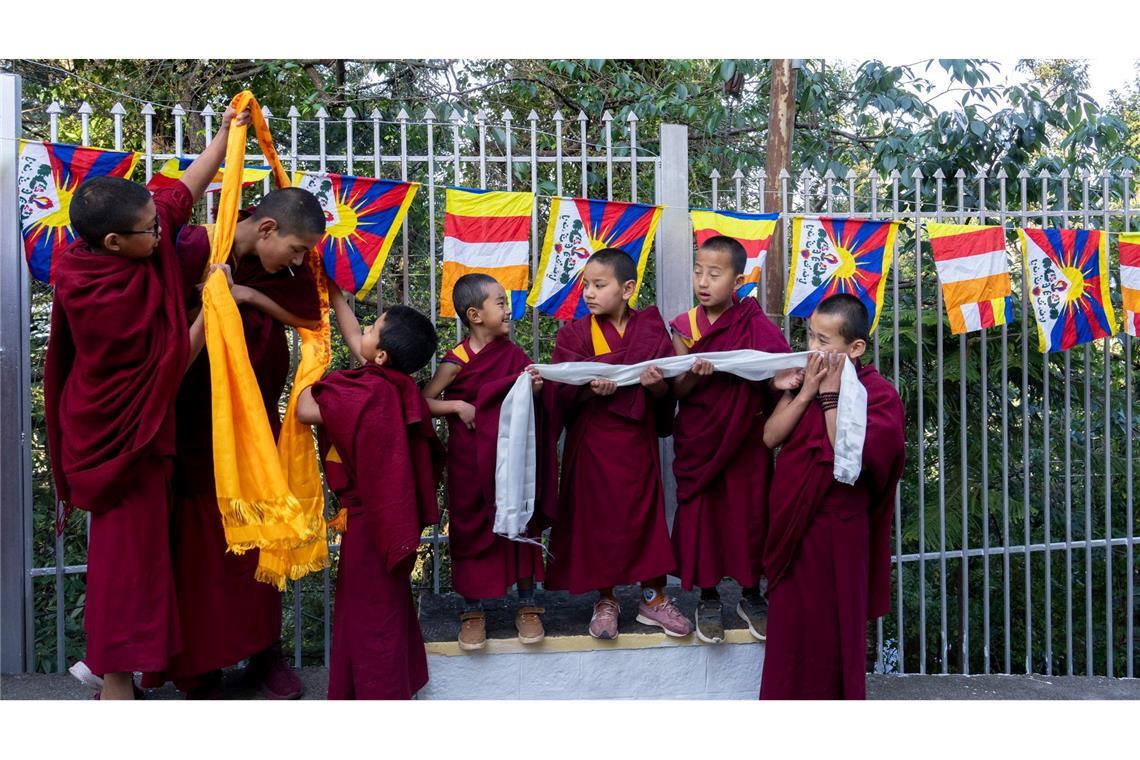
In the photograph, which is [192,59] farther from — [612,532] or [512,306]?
[612,532]

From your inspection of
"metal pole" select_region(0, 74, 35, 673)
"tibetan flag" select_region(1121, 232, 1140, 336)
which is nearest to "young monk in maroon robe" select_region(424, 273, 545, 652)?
"metal pole" select_region(0, 74, 35, 673)

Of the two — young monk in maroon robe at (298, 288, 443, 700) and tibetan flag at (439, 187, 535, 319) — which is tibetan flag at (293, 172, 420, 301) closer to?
tibetan flag at (439, 187, 535, 319)

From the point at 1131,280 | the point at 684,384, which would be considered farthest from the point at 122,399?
the point at 1131,280

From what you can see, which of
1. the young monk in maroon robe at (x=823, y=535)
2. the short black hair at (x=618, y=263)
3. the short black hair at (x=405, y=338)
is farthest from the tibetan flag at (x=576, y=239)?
the young monk in maroon robe at (x=823, y=535)

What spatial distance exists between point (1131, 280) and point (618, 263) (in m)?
3.08

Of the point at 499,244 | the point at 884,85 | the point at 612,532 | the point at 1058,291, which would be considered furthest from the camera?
the point at 884,85

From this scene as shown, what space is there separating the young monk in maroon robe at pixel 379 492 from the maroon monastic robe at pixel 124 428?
553mm

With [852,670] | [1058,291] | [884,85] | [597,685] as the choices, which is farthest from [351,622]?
[884,85]

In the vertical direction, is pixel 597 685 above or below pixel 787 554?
below

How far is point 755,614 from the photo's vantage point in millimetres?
4074

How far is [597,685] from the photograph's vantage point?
3951 mm

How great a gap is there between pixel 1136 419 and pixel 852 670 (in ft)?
14.5

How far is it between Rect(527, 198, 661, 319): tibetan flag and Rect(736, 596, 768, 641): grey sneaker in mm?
1536

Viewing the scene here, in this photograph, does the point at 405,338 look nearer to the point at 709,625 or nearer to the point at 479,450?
the point at 479,450
